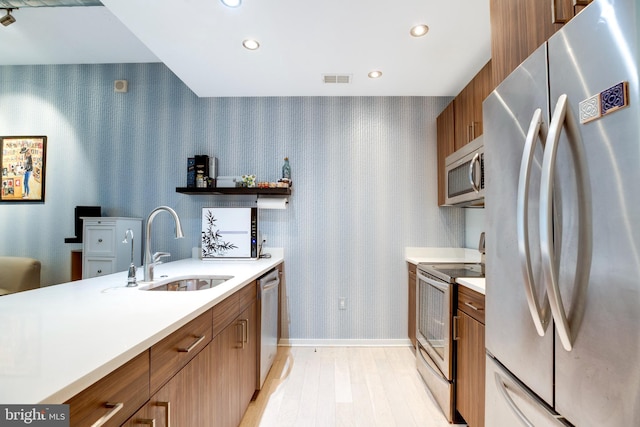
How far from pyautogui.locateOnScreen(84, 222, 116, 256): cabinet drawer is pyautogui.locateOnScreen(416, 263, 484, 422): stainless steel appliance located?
285 cm

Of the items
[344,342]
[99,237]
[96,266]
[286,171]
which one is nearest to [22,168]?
[99,237]

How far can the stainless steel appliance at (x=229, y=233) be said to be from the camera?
109 inches

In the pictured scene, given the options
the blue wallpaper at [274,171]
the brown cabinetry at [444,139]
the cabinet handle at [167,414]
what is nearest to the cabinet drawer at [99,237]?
the blue wallpaper at [274,171]

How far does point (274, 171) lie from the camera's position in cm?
295

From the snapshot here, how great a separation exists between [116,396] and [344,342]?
8.13ft

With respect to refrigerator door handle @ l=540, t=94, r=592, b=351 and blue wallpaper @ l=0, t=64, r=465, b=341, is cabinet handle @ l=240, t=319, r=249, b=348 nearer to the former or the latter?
blue wallpaper @ l=0, t=64, r=465, b=341

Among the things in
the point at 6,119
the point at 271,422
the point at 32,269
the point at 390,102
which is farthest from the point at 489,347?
the point at 6,119

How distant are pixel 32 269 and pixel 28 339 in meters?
2.85

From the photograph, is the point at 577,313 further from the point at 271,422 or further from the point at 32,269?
the point at 32,269

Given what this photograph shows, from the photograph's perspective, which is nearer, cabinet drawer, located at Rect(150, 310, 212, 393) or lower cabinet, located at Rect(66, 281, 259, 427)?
lower cabinet, located at Rect(66, 281, 259, 427)

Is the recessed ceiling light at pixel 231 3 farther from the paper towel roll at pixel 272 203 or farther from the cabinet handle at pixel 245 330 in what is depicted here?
the cabinet handle at pixel 245 330

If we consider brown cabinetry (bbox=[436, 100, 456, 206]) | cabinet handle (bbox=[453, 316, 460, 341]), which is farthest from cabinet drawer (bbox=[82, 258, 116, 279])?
brown cabinetry (bbox=[436, 100, 456, 206])

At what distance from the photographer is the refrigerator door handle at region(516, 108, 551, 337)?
30.5 inches

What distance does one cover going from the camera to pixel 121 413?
2.26 feet
